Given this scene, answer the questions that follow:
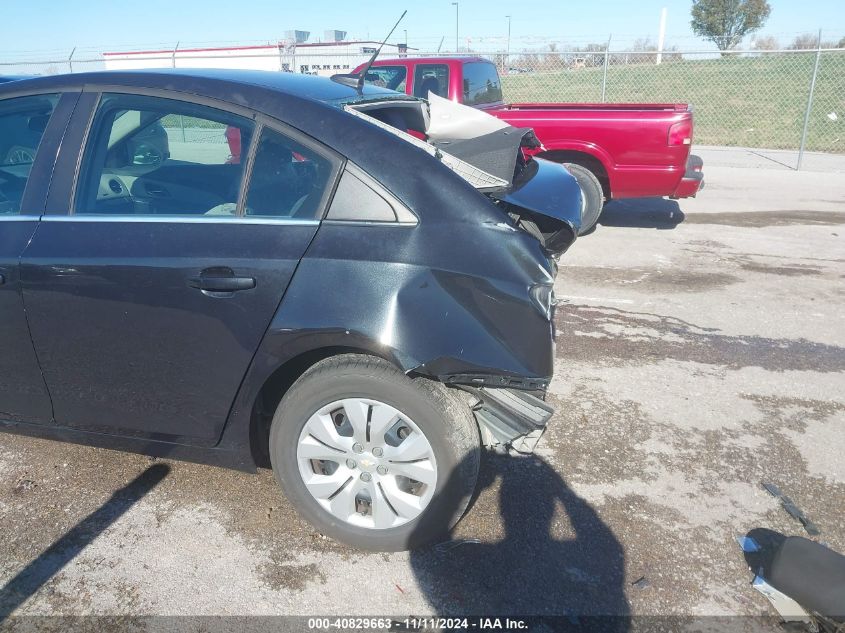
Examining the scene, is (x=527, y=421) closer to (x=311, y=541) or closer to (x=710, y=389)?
(x=311, y=541)

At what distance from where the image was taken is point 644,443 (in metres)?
3.58

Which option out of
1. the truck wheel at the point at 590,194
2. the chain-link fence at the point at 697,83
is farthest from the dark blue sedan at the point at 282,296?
the chain-link fence at the point at 697,83

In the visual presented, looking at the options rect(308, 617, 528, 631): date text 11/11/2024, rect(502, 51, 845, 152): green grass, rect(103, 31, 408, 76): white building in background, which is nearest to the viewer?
Result: rect(308, 617, 528, 631): date text 11/11/2024

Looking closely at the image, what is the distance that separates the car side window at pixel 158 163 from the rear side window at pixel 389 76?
626cm

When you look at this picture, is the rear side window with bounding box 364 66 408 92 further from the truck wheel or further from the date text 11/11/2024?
the date text 11/11/2024

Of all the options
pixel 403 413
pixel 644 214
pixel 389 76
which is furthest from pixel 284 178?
pixel 644 214

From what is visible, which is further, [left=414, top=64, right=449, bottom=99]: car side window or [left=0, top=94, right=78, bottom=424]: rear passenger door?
[left=414, top=64, right=449, bottom=99]: car side window

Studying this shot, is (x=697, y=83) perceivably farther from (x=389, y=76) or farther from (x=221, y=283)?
(x=221, y=283)

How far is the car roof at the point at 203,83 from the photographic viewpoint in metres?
2.83

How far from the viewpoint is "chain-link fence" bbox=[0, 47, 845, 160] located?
17078 mm

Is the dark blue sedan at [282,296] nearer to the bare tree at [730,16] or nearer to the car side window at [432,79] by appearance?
the car side window at [432,79]

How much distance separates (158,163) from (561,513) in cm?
248

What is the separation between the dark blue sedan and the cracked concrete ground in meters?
0.26

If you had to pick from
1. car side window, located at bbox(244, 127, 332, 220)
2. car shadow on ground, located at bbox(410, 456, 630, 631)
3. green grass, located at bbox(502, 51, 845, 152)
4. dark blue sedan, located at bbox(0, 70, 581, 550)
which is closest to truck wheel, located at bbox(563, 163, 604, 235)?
dark blue sedan, located at bbox(0, 70, 581, 550)
